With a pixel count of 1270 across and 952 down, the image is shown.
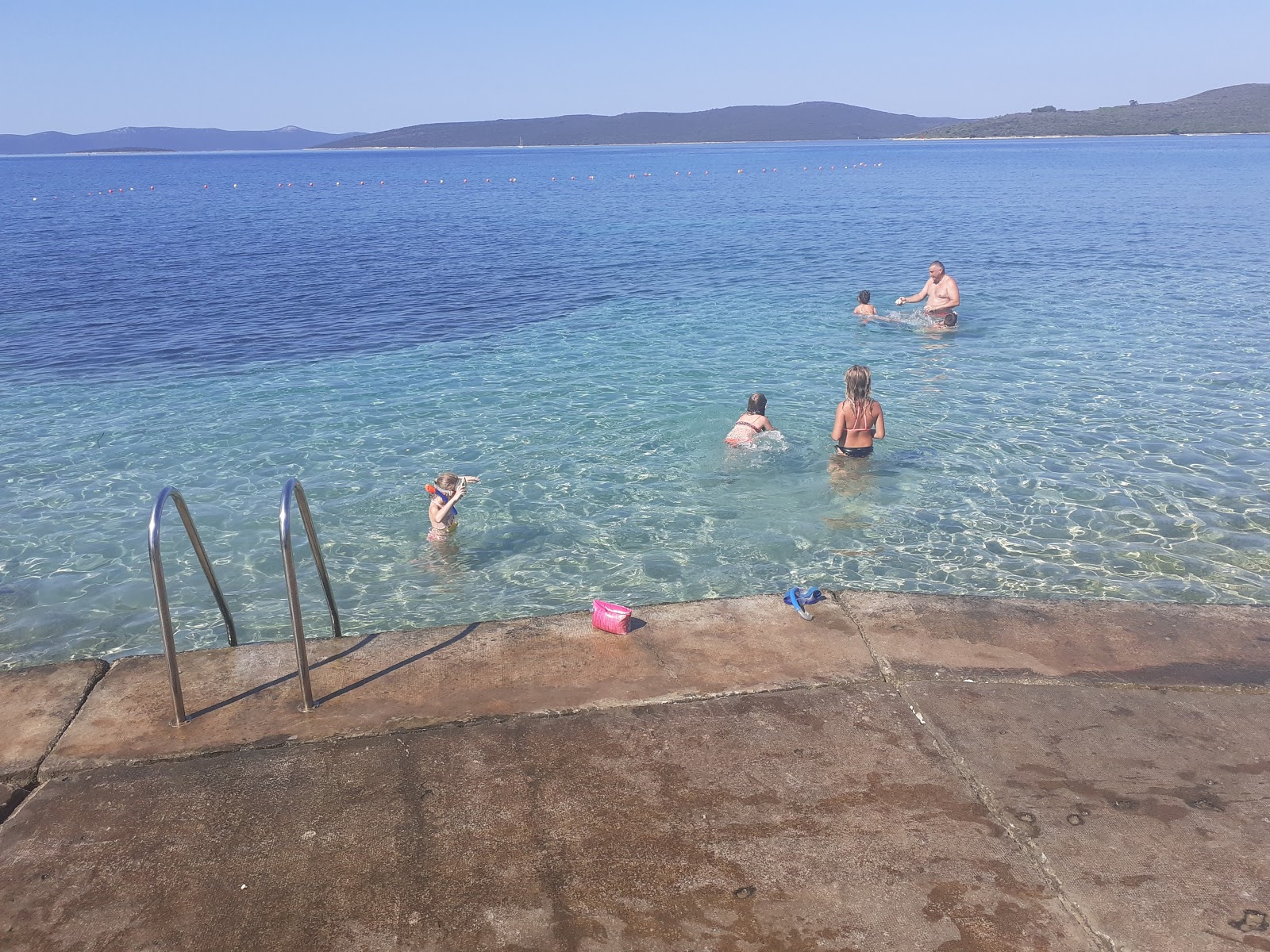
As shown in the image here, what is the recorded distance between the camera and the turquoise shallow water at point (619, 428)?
8.02m

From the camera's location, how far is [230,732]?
422cm

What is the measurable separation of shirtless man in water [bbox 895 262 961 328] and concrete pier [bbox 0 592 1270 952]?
529 inches

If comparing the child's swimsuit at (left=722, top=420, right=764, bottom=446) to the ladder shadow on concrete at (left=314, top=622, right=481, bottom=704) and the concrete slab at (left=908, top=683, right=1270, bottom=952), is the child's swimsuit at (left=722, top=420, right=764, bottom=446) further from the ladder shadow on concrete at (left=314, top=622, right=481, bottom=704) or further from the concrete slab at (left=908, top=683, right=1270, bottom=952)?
the concrete slab at (left=908, top=683, right=1270, bottom=952)

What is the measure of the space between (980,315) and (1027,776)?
55.3 ft

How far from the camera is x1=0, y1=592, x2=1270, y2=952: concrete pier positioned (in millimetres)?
3139

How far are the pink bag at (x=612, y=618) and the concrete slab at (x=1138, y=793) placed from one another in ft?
5.08

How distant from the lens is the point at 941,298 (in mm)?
18000

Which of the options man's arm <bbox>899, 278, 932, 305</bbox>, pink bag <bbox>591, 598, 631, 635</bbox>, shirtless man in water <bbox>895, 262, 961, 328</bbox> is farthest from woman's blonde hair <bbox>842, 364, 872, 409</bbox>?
man's arm <bbox>899, 278, 932, 305</bbox>

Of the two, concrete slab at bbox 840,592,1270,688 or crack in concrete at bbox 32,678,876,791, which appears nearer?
crack in concrete at bbox 32,678,876,791

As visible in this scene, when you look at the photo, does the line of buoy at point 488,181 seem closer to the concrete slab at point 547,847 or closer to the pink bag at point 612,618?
the pink bag at point 612,618

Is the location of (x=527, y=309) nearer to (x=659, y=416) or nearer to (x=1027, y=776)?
(x=659, y=416)

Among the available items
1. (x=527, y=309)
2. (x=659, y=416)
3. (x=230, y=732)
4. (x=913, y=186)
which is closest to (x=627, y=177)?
(x=913, y=186)

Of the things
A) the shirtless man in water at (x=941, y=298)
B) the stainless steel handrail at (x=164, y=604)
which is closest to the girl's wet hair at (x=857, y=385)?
the stainless steel handrail at (x=164, y=604)

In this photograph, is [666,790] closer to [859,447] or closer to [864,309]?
[859,447]
